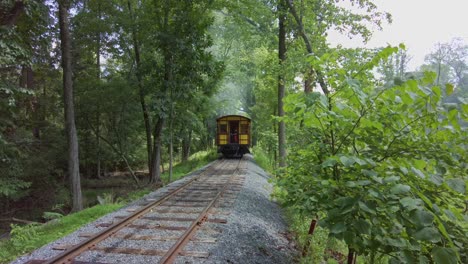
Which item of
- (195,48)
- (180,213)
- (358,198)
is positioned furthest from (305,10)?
(358,198)

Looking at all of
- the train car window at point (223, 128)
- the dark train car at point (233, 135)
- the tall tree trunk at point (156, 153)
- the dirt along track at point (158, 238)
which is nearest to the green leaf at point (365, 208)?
the dirt along track at point (158, 238)

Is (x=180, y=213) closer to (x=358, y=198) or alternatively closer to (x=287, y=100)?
(x=287, y=100)

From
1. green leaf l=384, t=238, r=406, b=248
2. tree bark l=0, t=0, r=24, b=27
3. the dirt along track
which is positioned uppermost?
tree bark l=0, t=0, r=24, b=27

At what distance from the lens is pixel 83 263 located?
4.00 metres

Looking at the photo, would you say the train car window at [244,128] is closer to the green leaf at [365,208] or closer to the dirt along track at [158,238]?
the dirt along track at [158,238]

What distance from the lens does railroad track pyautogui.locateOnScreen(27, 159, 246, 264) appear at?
4.25 metres

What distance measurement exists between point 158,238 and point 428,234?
4242 mm

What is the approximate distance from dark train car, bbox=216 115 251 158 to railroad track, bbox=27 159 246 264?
1303cm

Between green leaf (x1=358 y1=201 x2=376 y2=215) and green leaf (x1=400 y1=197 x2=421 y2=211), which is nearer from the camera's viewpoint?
green leaf (x1=400 y1=197 x2=421 y2=211)

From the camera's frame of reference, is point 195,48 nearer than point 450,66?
Yes

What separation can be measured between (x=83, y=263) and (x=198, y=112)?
59.5ft

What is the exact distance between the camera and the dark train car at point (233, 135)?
70.5ft

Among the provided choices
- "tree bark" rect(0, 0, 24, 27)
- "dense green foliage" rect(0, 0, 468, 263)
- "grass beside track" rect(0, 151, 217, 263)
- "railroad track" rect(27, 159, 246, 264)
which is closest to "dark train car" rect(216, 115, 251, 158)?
"dense green foliage" rect(0, 0, 468, 263)

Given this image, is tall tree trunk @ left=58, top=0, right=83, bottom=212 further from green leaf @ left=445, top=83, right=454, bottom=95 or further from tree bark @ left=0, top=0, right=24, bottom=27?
green leaf @ left=445, top=83, right=454, bottom=95
